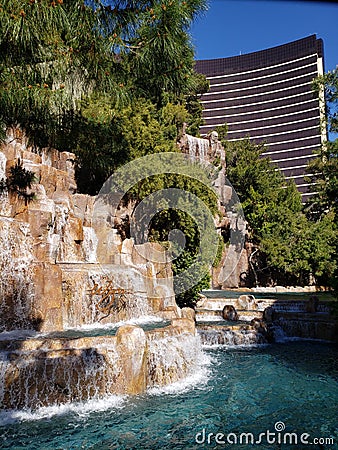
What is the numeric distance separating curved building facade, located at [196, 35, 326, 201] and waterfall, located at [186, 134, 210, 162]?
41.5 m

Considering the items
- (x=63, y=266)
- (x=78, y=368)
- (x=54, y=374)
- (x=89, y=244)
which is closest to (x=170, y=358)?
(x=78, y=368)

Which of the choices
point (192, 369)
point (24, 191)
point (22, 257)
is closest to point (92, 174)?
point (22, 257)

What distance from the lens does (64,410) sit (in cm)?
625

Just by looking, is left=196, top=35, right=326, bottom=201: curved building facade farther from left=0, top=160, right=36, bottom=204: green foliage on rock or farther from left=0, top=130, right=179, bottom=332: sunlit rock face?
left=0, top=160, right=36, bottom=204: green foliage on rock

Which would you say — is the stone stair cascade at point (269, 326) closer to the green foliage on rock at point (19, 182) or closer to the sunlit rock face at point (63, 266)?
the sunlit rock face at point (63, 266)

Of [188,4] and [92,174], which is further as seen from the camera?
[92,174]

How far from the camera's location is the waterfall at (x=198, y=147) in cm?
3130

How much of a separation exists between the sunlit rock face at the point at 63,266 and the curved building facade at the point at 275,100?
5968cm

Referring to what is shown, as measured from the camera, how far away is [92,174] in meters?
22.1

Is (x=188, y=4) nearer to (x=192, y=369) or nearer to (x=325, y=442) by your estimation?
(x=325, y=442)

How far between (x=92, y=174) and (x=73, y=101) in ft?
57.6

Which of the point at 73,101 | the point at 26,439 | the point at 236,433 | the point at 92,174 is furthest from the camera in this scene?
the point at 92,174

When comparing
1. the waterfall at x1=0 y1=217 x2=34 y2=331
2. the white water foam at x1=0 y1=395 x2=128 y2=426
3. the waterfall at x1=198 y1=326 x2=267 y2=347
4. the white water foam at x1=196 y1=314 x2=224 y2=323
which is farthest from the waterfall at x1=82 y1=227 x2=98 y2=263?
the white water foam at x1=0 y1=395 x2=128 y2=426

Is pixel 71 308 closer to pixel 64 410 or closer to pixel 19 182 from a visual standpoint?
pixel 64 410
